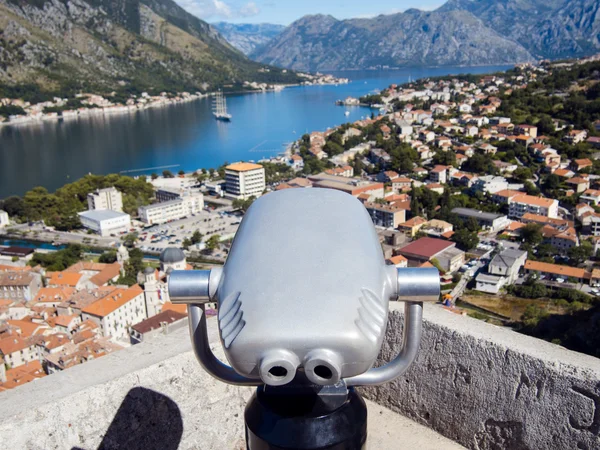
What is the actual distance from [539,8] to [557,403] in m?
124

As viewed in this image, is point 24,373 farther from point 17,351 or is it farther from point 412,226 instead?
point 412,226

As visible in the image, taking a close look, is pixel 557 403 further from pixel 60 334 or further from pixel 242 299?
pixel 60 334

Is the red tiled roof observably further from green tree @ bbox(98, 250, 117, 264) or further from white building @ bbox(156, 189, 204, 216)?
white building @ bbox(156, 189, 204, 216)

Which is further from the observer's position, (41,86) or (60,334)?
(41,86)

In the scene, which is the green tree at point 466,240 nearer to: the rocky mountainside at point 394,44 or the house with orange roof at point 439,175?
the house with orange roof at point 439,175

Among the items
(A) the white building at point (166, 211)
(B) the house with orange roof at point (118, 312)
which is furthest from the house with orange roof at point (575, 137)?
(B) the house with orange roof at point (118, 312)

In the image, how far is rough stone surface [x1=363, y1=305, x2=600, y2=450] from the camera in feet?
3.57

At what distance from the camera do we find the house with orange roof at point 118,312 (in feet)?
30.9

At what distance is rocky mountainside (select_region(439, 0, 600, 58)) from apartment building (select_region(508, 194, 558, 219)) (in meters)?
74.7

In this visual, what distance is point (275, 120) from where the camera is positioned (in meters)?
39.0

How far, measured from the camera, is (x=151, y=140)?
32281 millimetres

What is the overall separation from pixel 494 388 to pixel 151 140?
32744mm

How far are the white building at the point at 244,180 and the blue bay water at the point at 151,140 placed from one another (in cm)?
533

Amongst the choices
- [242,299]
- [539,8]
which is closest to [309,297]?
[242,299]
